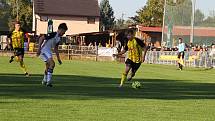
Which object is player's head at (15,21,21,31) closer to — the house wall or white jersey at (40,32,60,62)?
white jersey at (40,32,60,62)

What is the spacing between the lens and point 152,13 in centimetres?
8694

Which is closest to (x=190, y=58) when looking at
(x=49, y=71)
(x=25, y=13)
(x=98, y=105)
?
(x=49, y=71)

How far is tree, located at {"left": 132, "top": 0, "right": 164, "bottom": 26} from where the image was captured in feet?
282

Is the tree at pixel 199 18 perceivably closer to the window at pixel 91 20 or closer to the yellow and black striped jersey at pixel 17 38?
the yellow and black striped jersey at pixel 17 38

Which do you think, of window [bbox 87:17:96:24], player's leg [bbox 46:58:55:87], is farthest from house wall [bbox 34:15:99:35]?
player's leg [bbox 46:58:55:87]

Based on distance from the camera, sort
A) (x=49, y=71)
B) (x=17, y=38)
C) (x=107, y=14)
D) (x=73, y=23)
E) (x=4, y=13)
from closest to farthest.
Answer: (x=49, y=71)
(x=17, y=38)
(x=73, y=23)
(x=4, y=13)
(x=107, y=14)

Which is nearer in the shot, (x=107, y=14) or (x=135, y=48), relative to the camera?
(x=135, y=48)

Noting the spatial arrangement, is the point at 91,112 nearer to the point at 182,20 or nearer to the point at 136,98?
the point at 136,98

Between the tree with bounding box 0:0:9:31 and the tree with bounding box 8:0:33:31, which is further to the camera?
the tree with bounding box 0:0:9:31

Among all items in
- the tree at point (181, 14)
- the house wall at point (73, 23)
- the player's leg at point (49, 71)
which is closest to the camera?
the player's leg at point (49, 71)

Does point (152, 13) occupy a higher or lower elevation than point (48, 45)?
higher

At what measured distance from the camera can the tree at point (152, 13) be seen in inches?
3389

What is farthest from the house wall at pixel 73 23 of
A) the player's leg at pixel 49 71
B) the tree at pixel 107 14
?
the player's leg at pixel 49 71

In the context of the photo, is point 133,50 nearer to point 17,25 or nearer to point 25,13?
point 17,25
